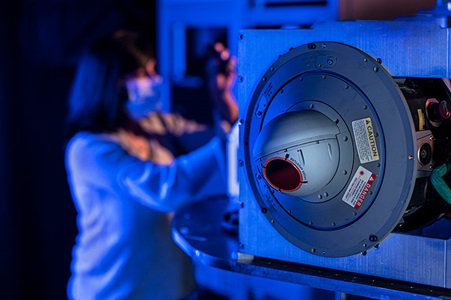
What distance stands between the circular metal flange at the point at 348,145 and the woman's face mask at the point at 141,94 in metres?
1.07

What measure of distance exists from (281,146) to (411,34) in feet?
0.75

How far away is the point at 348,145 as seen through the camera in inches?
38.0

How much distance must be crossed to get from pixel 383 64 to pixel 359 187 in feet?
0.56

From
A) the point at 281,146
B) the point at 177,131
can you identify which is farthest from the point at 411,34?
the point at 177,131

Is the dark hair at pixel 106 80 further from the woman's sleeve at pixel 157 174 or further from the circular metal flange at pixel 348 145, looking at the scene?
the circular metal flange at pixel 348 145

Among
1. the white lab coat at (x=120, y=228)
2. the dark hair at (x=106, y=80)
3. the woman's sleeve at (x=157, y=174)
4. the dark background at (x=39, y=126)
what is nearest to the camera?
the woman's sleeve at (x=157, y=174)

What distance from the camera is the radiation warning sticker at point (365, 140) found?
0.95m

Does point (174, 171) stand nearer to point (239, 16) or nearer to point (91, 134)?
point (91, 134)

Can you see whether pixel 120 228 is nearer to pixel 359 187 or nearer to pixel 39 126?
pixel 39 126

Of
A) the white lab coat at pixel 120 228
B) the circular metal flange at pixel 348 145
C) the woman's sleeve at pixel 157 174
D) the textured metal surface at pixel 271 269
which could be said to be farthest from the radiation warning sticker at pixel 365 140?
the white lab coat at pixel 120 228

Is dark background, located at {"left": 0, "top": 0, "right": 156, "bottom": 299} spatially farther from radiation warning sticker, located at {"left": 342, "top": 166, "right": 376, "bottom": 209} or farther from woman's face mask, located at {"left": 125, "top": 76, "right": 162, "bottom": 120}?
radiation warning sticker, located at {"left": 342, "top": 166, "right": 376, "bottom": 209}

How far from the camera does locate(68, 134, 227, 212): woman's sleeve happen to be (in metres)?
1.85

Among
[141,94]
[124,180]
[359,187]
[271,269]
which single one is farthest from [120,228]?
[359,187]

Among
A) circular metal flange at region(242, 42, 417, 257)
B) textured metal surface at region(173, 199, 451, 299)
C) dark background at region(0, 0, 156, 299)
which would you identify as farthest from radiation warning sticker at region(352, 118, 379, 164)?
dark background at region(0, 0, 156, 299)
